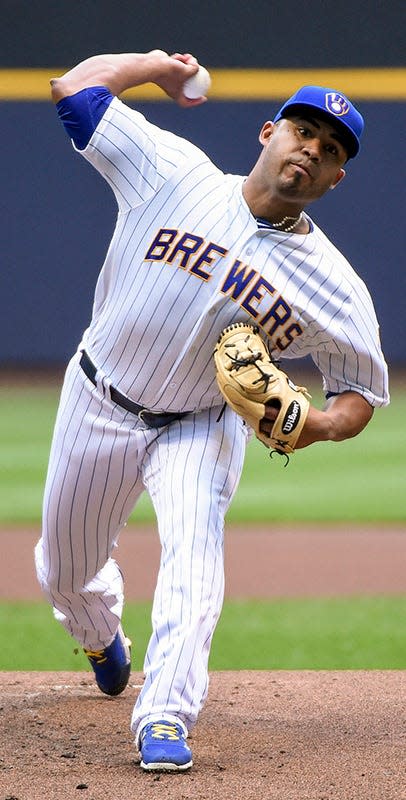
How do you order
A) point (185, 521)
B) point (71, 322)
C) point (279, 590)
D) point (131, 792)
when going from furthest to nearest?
point (71, 322) < point (279, 590) < point (185, 521) < point (131, 792)

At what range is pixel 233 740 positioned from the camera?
3.13m

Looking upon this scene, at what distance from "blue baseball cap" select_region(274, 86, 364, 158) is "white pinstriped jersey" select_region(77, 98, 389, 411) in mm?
252

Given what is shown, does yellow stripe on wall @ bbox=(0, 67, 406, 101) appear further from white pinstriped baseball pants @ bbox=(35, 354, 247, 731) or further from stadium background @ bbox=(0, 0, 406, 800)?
white pinstriped baseball pants @ bbox=(35, 354, 247, 731)

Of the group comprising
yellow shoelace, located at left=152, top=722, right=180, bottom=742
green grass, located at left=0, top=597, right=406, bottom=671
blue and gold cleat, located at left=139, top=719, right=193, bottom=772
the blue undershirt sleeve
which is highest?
the blue undershirt sleeve

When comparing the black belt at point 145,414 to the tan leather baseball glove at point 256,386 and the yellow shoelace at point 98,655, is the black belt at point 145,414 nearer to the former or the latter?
the tan leather baseball glove at point 256,386

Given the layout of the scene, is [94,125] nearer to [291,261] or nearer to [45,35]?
[291,261]

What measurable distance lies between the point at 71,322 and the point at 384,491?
17.3 ft

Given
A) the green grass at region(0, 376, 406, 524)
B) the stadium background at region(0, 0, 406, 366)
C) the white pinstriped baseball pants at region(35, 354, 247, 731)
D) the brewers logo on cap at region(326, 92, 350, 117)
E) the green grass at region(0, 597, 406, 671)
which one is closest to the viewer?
the white pinstriped baseball pants at region(35, 354, 247, 731)

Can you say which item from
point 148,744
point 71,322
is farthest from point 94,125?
point 71,322

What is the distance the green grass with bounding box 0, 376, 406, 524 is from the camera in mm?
→ 7434

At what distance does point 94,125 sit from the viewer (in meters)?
2.95

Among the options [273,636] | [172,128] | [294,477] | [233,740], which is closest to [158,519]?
[233,740]

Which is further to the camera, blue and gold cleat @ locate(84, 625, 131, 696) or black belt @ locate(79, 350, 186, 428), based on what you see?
blue and gold cleat @ locate(84, 625, 131, 696)

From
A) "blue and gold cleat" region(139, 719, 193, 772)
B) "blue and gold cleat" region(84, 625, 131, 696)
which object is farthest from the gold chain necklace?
"blue and gold cleat" region(84, 625, 131, 696)
